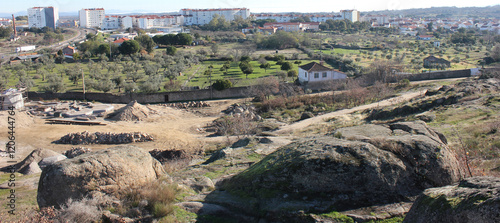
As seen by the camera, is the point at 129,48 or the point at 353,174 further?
the point at 129,48

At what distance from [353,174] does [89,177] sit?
187 inches

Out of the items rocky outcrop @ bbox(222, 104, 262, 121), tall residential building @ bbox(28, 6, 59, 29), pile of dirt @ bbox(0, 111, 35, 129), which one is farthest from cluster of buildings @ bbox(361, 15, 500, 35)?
tall residential building @ bbox(28, 6, 59, 29)

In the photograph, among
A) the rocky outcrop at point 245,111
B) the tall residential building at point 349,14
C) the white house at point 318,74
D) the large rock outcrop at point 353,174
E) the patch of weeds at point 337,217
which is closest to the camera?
the patch of weeds at point 337,217

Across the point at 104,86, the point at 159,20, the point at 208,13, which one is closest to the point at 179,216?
the point at 104,86

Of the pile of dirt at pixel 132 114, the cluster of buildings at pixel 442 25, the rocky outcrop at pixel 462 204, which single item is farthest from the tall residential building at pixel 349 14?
the rocky outcrop at pixel 462 204

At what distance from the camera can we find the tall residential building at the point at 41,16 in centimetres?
14050

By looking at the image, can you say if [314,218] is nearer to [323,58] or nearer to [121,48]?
[323,58]

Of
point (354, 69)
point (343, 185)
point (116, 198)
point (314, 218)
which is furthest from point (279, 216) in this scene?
point (354, 69)

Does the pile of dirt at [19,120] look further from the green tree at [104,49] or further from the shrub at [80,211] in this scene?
the green tree at [104,49]

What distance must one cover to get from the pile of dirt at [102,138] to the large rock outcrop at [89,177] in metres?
14.0

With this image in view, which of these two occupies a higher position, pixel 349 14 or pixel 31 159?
pixel 349 14

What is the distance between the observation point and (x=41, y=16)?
141 m

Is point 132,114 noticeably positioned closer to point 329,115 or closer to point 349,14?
point 329,115

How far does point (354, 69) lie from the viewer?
45.2m
